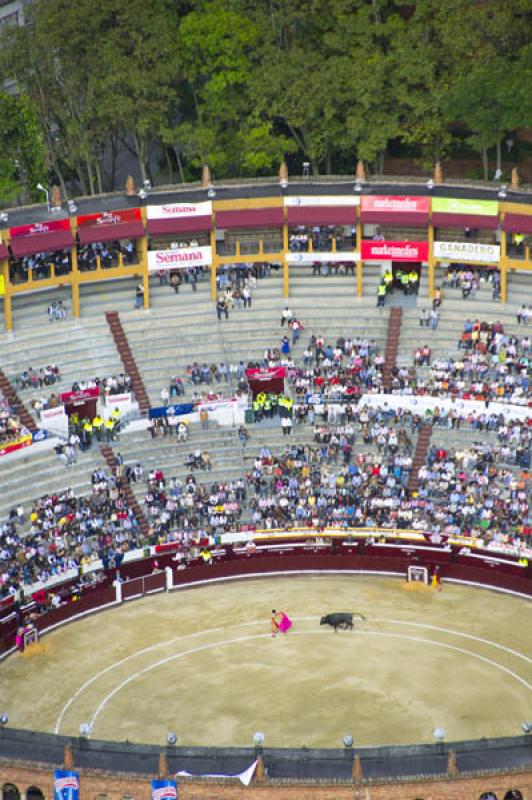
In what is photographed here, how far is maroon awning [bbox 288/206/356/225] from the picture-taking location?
96562 mm

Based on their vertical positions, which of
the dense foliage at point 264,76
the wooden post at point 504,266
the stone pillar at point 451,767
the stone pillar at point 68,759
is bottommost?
the stone pillar at point 451,767

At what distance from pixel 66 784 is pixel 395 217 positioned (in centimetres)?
4728

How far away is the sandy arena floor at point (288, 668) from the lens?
6812 centimetres

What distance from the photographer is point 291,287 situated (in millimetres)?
97312

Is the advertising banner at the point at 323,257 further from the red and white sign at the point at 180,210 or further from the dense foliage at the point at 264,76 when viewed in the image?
the dense foliage at the point at 264,76

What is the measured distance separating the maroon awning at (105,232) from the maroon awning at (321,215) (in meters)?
9.49

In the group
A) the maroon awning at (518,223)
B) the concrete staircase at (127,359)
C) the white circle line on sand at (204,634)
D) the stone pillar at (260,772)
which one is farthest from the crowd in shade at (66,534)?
the maroon awning at (518,223)

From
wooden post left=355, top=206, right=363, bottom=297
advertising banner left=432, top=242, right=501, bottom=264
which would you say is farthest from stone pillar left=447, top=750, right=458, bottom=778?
wooden post left=355, top=206, right=363, bottom=297

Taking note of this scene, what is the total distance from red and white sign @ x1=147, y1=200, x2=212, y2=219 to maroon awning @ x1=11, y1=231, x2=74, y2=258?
207 inches

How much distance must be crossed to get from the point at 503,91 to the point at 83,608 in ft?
129

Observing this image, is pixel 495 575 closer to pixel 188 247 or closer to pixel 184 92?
pixel 188 247

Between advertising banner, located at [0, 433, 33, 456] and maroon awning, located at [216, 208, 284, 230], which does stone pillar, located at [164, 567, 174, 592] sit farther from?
maroon awning, located at [216, 208, 284, 230]

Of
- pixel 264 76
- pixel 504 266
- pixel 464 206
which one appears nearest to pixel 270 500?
pixel 504 266

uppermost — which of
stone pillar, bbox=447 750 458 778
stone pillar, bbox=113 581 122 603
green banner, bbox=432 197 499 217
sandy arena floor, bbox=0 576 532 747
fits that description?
green banner, bbox=432 197 499 217
